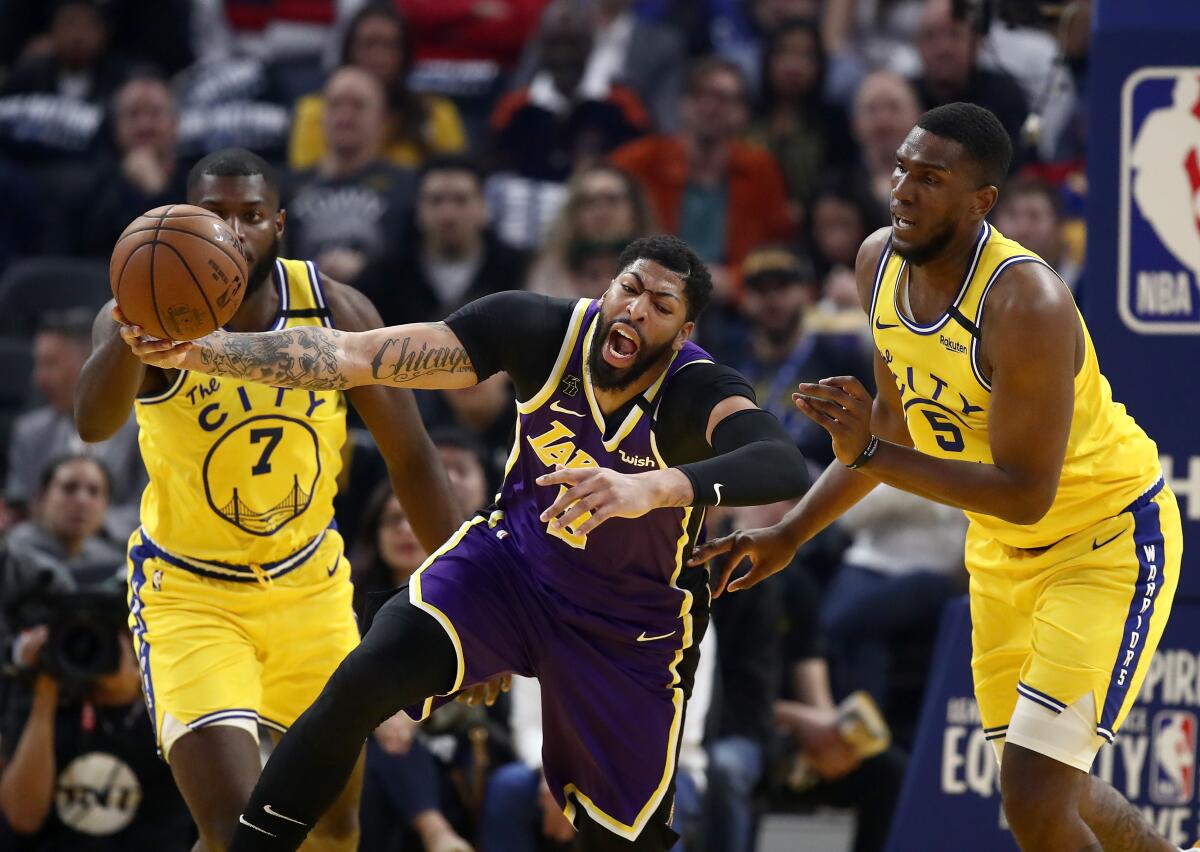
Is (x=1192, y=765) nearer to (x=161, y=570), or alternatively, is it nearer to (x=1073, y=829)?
(x=1073, y=829)

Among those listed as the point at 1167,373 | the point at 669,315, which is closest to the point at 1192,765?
the point at 1167,373

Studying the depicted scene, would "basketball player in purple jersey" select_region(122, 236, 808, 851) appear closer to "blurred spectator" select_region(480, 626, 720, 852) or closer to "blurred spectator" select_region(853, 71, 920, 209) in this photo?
"blurred spectator" select_region(480, 626, 720, 852)

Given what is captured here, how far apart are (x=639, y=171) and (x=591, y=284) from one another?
5.22ft

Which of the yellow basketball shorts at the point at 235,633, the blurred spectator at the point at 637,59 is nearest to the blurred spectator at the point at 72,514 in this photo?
the yellow basketball shorts at the point at 235,633

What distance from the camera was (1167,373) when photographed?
6566mm

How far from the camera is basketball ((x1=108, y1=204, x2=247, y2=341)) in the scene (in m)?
4.91

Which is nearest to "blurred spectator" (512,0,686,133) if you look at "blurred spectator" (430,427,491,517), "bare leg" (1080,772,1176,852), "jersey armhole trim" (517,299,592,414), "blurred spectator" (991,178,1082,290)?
"blurred spectator" (991,178,1082,290)

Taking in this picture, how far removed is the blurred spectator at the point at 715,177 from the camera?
34.6ft

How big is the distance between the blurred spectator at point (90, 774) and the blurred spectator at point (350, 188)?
12.0 feet

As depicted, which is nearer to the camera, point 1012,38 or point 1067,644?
point 1067,644

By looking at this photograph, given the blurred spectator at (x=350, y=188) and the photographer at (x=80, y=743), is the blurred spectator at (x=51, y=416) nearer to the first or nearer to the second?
the blurred spectator at (x=350, y=188)

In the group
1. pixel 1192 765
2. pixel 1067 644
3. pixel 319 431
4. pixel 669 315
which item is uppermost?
Answer: pixel 669 315

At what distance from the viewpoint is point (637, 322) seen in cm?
522

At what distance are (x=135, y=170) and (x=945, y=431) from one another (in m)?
6.76
